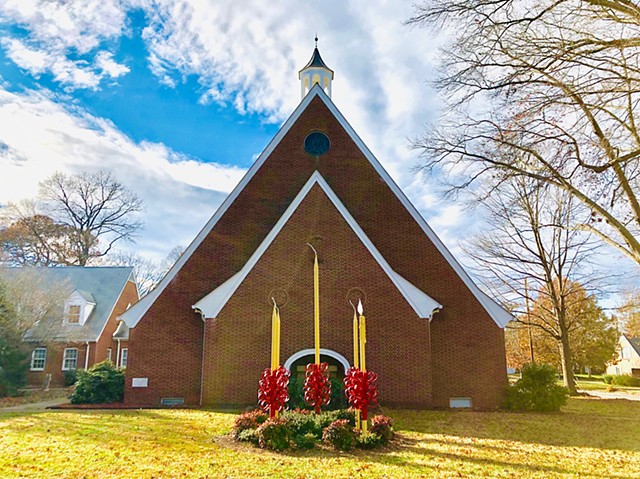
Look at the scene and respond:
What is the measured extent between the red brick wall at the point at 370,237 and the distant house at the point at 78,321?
710cm

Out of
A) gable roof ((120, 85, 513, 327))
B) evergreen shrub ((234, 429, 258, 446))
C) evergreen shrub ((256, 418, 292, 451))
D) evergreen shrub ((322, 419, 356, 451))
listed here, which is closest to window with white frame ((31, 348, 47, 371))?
gable roof ((120, 85, 513, 327))

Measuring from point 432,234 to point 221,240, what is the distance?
7.95m

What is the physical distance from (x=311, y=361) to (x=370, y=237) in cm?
516

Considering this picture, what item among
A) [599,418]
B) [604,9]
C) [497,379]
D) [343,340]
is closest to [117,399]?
[343,340]

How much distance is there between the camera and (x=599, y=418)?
14836 millimetres

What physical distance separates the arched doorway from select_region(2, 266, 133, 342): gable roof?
593 inches

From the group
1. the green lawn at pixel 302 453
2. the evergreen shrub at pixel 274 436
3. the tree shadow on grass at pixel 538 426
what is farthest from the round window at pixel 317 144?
the evergreen shrub at pixel 274 436

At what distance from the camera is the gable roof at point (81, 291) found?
23.8m

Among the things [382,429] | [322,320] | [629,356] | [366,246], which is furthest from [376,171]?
[629,356]

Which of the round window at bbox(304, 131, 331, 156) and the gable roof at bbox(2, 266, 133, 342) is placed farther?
the gable roof at bbox(2, 266, 133, 342)

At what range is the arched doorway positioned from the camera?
15219 millimetres

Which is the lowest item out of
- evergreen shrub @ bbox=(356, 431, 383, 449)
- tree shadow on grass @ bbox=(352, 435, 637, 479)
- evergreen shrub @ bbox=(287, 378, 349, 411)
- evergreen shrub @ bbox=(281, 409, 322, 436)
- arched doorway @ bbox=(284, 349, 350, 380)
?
tree shadow on grass @ bbox=(352, 435, 637, 479)

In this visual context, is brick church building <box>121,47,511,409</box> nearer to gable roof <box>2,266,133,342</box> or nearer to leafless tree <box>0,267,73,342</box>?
leafless tree <box>0,267,73,342</box>

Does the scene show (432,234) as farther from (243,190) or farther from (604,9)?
(604,9)
